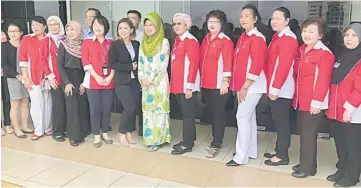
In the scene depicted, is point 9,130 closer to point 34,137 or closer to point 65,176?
point 34,137

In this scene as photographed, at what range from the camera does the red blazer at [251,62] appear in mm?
3061

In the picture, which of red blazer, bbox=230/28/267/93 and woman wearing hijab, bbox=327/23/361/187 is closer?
woman wearing hijab, bbox=327/23/361/187

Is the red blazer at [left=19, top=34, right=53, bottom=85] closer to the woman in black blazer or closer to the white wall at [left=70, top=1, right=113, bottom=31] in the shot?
the woman in black blazer

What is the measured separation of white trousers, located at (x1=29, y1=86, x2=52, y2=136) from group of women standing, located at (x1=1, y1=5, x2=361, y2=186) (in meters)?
0.01

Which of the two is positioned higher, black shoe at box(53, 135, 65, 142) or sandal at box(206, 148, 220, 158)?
black shoe at box(53, 135, 65, 142)

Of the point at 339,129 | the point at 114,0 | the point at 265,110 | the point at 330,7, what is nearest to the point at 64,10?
the point at 114,0

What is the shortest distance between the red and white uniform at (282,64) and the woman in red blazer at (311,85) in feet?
0.27

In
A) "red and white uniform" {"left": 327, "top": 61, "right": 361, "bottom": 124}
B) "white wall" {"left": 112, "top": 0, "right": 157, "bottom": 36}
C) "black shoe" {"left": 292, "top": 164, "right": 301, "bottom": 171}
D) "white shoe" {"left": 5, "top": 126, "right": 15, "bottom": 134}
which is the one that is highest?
"white wall" {"left": 112, "top": 0, "right": 157, "bottom": 36}

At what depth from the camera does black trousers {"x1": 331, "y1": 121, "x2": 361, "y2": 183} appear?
2.79m

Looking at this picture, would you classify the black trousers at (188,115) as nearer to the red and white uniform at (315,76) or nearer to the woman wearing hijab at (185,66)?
the woman wearing hijab at (185,66)

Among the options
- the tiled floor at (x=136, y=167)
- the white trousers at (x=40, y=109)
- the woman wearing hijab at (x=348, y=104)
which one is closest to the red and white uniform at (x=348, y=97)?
the woman wearing hijab at (x=348, y=104)

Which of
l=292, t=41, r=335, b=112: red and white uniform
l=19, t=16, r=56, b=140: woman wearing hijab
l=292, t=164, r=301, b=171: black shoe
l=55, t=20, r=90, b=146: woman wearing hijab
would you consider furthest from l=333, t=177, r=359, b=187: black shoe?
l=19, t=16, r=56, b=140: woman wearing hijab

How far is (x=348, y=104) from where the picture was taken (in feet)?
8.98

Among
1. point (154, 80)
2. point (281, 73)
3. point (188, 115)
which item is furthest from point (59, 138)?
point (281, 73)
